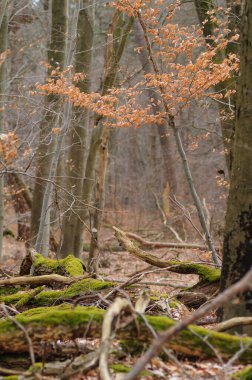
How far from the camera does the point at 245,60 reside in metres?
5.01

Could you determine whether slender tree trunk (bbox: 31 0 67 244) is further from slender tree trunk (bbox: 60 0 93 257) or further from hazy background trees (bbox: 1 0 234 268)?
slender tree trunk (bbox: 60 0 93 257)

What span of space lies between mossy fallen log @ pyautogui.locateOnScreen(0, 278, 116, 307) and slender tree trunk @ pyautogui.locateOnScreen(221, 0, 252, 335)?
208 centimetres

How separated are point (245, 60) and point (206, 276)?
3.00 meters

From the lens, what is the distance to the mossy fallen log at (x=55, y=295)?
669cm

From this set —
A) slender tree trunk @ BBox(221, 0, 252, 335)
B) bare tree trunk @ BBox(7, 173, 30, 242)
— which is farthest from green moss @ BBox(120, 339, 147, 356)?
bare tree trunk @ BBox(7, 173, 30, 242)

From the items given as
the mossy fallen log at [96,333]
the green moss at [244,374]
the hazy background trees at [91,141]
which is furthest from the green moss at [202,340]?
the hazy background trees at [91,141]

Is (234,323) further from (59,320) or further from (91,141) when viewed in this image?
(91,141)

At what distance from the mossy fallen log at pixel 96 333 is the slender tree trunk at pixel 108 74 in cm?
824

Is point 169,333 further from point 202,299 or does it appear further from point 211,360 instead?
point 202,299

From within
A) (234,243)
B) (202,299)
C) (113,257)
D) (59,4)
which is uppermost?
(59,4)

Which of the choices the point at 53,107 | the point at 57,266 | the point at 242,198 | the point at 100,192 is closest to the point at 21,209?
the point at 100,192

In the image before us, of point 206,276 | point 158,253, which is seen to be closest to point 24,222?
point 158,253

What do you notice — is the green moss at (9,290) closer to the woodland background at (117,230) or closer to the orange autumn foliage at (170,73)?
the woodland background at (117,230)

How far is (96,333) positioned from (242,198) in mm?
Result: 1873
